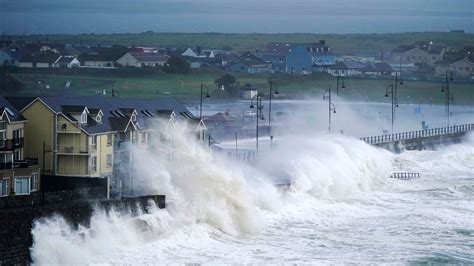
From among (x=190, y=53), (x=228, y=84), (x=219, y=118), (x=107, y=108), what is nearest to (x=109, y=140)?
(x=107, y=108)

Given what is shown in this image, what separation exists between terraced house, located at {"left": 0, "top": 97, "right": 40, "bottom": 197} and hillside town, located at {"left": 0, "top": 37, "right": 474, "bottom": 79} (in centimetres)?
821

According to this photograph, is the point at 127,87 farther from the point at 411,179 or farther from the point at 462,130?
the point at 462,130

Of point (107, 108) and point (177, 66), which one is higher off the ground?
point (177, 66)

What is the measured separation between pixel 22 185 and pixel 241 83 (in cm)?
2607

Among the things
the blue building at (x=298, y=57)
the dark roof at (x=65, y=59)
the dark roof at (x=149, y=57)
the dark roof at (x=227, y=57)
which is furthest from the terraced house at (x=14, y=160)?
the blue building at (x=298, y=57)

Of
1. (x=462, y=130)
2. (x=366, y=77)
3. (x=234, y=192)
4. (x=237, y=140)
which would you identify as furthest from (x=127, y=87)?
(x=366, y=77)

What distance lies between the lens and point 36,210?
15.5m

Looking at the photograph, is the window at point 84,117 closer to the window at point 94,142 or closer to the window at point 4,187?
the window at point 94,142

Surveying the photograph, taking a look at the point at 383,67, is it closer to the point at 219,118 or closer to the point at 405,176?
the point at 219,118

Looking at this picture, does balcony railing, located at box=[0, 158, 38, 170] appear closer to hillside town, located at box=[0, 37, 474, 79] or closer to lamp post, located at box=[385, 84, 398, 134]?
hillside town, located at box=[0, 37, 474, 79]

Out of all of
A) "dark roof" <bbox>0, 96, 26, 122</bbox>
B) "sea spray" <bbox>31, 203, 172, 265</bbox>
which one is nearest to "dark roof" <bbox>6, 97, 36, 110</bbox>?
"dark roof" <bbox>0, 96, 26, 122</bbox>

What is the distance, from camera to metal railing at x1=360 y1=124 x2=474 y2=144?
35750mm

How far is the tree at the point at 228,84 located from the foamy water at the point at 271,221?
13.1 metres

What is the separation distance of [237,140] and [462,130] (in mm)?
13733
